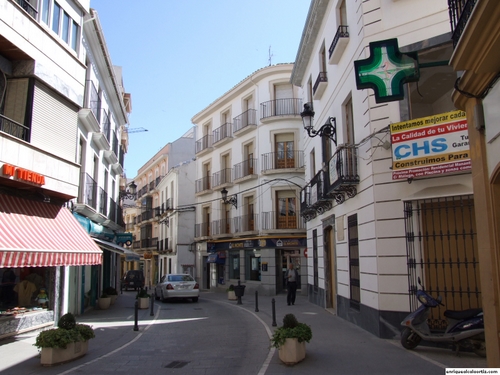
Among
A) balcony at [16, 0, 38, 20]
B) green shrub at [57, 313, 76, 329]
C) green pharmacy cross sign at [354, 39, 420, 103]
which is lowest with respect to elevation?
green shrub at [57, 313, 76, 329]

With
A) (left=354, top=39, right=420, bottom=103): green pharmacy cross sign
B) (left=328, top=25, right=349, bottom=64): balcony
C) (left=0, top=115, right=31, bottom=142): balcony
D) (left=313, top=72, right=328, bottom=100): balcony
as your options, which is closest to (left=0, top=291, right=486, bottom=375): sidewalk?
(left=354, top=39, right=420, bottom=103): green pharmacy cross sign

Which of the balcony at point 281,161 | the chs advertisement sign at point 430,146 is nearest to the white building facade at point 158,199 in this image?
the balcony at point 281,161

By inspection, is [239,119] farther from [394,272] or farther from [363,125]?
[394,272]

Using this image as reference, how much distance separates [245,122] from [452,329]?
2304 centimetres

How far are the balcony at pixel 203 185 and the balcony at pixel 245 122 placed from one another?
206 inches

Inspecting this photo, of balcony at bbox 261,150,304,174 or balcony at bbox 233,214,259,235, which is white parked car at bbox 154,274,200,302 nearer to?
balcony at bbox 233,214,259,235

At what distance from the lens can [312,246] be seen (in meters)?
19.3

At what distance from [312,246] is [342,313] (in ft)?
19.4

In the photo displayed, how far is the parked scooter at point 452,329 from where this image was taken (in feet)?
25.7

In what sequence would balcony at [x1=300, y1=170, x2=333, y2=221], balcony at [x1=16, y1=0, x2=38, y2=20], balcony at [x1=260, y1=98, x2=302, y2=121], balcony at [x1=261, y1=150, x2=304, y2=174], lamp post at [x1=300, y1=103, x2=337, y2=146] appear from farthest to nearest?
balcony at [x1=260, y1=98, x2=302, y2=121] → balcony at [x1=261, y1=150, x2=304, y2=174] → balcony at [x1=300, y1=170, x2=333, y2=221] → lamp post at [x1=300, y1=103, x2=337, y2=146] → balcony at [x1=16, y1=0, x2=38, y2=20]

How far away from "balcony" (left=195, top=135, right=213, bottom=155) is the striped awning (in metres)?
21.8

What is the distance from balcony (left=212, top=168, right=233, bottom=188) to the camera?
3126cm

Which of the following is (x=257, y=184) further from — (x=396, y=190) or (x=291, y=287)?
(x=396, y=190)

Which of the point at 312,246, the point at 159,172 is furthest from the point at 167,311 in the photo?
the point at 159,172
